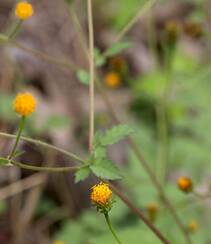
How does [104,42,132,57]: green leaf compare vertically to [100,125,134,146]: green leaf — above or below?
above

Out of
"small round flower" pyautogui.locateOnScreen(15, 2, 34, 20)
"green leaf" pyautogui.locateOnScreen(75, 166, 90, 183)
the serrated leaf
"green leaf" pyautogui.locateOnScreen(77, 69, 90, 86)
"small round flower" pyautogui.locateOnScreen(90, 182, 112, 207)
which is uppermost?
"small round flower" pyautogui.locateOnScreen(15, 2, 34, 20)

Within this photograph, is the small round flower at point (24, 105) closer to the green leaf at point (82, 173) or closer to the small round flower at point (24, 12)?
the green leaf at point (82, 173)

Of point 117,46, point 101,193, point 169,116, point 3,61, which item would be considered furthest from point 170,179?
point 101,193

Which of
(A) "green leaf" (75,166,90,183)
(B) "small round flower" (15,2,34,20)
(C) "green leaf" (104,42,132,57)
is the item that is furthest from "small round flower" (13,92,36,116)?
(C) "green leaf" (104,42,132,57)

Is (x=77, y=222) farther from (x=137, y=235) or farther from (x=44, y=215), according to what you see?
(x=137, y=235)

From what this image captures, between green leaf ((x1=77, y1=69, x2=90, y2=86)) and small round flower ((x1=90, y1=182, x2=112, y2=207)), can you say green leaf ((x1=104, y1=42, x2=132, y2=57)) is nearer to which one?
green leaf ((x1=77, y1=69, x2=90, y2=86))
